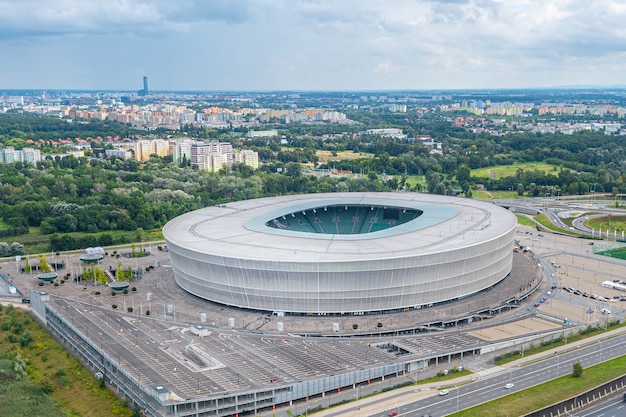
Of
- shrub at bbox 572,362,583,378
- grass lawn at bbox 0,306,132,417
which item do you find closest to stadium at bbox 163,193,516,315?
grass lawn at bbox 0,306,132,417

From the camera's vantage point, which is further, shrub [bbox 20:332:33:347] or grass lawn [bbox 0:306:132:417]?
shrub [bbox 20:332:33:347]

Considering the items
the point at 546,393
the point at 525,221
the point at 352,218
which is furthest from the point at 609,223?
the point at 546,393

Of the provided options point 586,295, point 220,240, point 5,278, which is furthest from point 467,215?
point 5,278

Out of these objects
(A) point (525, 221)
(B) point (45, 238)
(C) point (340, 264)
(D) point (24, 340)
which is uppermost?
(C) point (340, 264)

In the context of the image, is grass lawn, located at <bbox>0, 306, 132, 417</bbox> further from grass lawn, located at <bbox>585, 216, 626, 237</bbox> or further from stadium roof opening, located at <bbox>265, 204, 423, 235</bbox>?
grass lawn, located at <bbox>585, 216, 626, 237</bbox>

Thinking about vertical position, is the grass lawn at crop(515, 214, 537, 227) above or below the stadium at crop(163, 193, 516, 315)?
below

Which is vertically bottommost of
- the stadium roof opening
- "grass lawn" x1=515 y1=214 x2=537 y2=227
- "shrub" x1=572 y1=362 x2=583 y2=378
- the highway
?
"grass lawn" x1=515 y1=214 x2=537 y2=227

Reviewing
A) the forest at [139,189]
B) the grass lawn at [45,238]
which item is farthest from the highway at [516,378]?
the forest at [139,189]

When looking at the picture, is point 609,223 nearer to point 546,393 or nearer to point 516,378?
point 516,378
